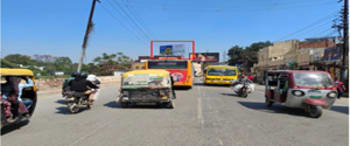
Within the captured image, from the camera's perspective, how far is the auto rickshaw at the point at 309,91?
8.54 metres

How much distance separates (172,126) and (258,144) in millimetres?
2291

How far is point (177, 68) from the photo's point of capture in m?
20.2

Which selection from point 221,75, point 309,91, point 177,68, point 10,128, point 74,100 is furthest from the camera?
point 221,75

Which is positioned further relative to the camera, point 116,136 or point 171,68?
point 171,68

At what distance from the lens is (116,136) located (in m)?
5.76

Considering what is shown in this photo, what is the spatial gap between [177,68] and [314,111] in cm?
1250

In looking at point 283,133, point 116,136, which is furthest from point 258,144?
point 116,136

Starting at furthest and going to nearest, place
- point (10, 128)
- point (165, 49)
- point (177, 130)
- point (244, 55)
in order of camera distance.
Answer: point (244, 55) < point (165, 49) < point (10, 128) < point (177, 130)

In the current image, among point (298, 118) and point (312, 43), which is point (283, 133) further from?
point (312, 43)

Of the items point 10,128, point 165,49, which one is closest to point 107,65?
point 165,49

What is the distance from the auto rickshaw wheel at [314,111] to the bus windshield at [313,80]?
2.22ft

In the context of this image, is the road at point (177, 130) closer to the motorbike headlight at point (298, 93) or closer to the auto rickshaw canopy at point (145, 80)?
the motorbike headlight at point (298, 93)

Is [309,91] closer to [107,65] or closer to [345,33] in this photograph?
[345,33]

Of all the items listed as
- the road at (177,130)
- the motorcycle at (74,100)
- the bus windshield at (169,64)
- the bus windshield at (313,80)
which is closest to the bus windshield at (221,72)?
the bus windshield at (169,64)
